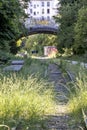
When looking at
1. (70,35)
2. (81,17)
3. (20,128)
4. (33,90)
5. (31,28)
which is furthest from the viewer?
(31,28)

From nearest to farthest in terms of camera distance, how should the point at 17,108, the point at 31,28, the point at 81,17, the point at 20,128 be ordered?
the point at 20,128
the point at 17,108
the point at 81,17
the point at 31,28

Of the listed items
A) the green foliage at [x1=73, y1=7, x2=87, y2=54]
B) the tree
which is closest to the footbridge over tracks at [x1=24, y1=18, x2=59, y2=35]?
the tree

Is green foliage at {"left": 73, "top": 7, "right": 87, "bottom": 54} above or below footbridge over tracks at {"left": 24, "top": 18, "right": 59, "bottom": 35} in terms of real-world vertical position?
above

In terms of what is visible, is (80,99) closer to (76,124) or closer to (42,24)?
(76,124)

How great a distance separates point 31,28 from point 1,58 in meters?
52.4

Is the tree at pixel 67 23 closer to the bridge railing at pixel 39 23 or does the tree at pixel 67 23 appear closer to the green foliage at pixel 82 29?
the green foliage at pixel 82 29

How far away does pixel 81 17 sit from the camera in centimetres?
4684

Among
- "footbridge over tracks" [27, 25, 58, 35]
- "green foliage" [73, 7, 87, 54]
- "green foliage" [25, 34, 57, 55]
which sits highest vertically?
"green foliage" [73, 7, 87, 54]

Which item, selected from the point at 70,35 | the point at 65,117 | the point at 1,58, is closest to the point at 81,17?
the point at 70,35

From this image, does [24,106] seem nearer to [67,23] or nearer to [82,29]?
[82,29]

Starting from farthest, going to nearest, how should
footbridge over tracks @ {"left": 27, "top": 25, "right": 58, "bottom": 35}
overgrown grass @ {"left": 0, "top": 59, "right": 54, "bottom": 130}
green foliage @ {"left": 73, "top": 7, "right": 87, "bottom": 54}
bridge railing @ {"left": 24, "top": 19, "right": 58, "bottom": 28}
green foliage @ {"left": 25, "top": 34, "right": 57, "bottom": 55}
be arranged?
1. green foliage @ {"left": 25, "top": 34, "right": 57, "bottom": 55}
2. bridge railing @ {"left": 24, "top": 19, "right": 58, "bottom": 28}
3. footbridge over tracks @ {"left": 27, "top": 25, "right": 58, "bottom": 35}
4. green foliage @ {"left": 73, "top": 7, "right": 87, "bottom": 54}
5. overgrown grass @ {"left": 0, "top": 59, "right": 54, "bottom": 130}

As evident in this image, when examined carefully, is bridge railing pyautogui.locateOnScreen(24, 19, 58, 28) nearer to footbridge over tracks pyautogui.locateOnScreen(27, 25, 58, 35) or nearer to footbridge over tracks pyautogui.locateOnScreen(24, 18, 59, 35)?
footbridge over tracks pyautogui.locateOnScreen(24, 18, 59, 35)

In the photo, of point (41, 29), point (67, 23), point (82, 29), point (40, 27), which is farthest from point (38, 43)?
point (82, 29)

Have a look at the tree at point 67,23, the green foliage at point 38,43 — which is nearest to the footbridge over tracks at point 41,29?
the tree at point 67,23
